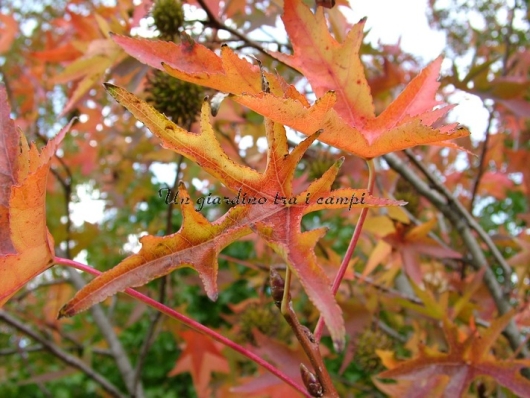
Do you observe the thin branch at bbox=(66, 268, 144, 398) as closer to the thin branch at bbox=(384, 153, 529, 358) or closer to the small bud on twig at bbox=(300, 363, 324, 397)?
the thin branch at bbox=(384, 153, 529, 358)

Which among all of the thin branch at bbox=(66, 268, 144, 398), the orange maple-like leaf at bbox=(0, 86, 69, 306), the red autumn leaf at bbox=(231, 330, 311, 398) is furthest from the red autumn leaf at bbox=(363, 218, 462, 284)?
the thin branch at bbox=(66, 268, 144, 398)

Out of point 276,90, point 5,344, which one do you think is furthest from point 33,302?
point 276,90

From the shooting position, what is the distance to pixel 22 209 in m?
0.44

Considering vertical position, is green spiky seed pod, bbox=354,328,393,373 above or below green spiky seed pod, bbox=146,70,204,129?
below

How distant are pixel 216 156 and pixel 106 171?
237 cm

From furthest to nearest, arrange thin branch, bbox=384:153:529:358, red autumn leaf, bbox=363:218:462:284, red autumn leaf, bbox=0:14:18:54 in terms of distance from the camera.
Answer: red autumn leaf, bbox=0:14:18:54, thin branch, bbox=384:153:529:358, red autumn leaf, bbox=363:218:462:284

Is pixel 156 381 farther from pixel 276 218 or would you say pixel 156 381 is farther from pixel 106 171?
pixel 276 218

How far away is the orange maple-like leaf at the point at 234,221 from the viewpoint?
412 mm

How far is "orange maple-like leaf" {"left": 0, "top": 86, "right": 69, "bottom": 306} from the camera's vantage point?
1.43 feet

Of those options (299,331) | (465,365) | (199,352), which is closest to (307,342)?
(299,331)

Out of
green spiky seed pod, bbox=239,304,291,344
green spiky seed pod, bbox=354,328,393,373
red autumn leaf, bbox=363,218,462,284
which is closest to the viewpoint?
red autumn leaf, bbox=363,218,462,284

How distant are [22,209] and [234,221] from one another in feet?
0.62

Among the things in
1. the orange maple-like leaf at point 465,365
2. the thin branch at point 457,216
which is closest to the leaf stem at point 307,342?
the orange maple-like leaf at point 465,365

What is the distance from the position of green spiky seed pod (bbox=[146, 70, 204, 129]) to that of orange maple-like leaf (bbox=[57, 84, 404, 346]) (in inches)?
23.0
